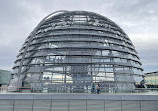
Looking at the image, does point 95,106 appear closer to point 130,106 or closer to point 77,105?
A: point 77,105

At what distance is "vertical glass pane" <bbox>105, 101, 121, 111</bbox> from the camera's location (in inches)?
631

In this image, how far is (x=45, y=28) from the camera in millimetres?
33094

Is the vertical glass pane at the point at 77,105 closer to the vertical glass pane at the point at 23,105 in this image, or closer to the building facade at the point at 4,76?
the vertical glass pane at the point at 23,105

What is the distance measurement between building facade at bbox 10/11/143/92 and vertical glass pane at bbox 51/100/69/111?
21.3 ft

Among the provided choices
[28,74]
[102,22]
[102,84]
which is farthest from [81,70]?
[102,22]

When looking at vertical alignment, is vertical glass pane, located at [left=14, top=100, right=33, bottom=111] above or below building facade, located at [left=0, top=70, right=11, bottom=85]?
below

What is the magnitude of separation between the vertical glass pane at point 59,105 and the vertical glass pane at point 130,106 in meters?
5.38

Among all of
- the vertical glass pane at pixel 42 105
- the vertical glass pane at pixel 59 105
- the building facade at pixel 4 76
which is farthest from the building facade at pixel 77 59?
the building facade at pixel 4 76

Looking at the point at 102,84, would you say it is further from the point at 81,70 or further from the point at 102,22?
the point at 102,22

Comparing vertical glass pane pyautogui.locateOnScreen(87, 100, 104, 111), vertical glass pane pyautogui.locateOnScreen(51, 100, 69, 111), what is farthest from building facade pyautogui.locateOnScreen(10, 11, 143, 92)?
vertical glass pane pyautogui.locateOnScreen(87, 100, 104, 111)

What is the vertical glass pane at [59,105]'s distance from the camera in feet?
51.9

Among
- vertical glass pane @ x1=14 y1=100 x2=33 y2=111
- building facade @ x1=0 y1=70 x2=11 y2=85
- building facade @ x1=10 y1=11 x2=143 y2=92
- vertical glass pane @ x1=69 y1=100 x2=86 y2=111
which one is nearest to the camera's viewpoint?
vertical glass pane @ x1=14 y1=100 x2=33 y2=111

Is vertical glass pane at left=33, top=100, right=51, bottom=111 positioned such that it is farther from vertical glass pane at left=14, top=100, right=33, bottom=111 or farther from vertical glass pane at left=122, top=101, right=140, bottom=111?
vertical glass pane at left=122, top=101, right=140, bottom=111

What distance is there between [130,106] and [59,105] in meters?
6.78
